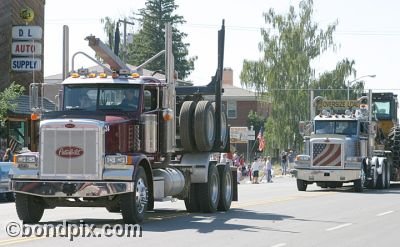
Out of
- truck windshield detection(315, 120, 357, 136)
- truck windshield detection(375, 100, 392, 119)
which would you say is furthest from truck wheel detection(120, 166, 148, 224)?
truck windshield detection(375, 100, 392, 119)

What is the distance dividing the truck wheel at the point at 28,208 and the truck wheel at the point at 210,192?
15.1ft

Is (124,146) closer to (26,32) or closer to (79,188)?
(79,188)

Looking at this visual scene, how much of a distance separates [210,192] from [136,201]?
14.5ft

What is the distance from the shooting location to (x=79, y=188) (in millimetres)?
16172

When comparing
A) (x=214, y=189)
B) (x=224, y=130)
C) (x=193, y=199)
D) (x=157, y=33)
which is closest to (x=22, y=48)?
(x=224, y=130)

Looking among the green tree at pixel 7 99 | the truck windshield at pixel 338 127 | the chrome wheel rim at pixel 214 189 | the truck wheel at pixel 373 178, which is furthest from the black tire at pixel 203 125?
the green tree at pixel 7 99

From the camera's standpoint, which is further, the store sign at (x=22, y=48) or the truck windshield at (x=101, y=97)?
the store sign at (x=22, y=48)

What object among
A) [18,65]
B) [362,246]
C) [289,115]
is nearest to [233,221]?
[362,246]

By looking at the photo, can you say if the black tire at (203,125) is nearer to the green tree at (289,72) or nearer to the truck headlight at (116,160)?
the truck headlight at (116,160)

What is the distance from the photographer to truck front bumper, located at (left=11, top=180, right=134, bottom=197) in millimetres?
16109

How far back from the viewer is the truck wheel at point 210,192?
67.4 ft

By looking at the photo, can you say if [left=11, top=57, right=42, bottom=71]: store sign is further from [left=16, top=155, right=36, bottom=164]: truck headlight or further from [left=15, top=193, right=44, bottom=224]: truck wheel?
[left=16, top=155, right=36, bottom=164]: truck headlight

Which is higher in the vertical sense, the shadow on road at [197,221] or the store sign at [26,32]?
the store sign at [26,32]

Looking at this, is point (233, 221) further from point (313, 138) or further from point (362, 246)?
point (313, 138)
